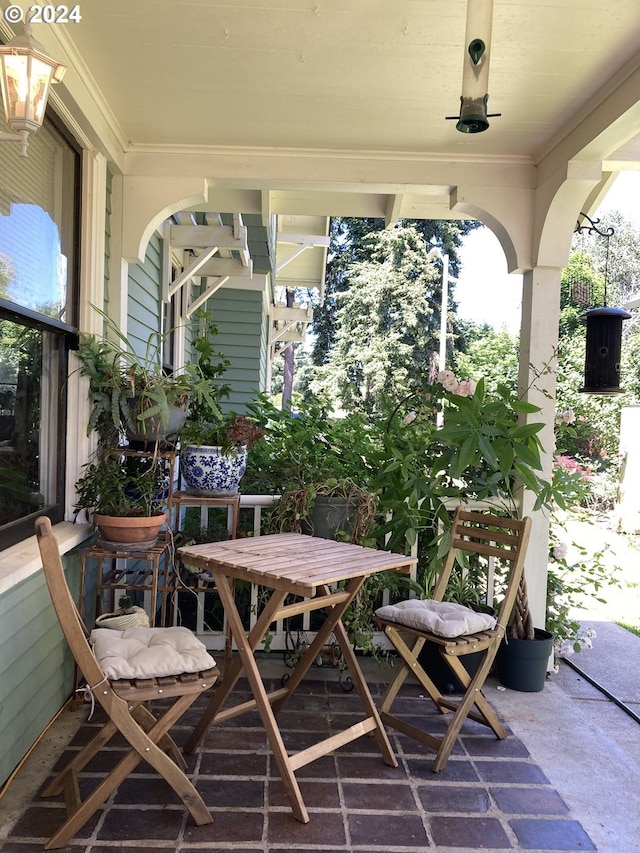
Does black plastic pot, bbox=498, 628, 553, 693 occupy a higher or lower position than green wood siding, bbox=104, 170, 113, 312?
lower

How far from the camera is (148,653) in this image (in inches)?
76.4

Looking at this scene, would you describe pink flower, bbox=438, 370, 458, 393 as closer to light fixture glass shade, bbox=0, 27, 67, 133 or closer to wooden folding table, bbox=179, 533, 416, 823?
wooden folding table, bbox=179, 533, 416, 823

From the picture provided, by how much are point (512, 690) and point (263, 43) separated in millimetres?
2964

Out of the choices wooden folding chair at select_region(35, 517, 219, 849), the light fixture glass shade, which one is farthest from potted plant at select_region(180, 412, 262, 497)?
the light fixture glass shade

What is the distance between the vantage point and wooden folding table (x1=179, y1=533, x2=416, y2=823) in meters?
2.04

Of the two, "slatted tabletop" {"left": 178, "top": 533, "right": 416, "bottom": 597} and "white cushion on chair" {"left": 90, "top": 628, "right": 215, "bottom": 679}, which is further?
"slatted tabletop" {"left": 178, "top": 533, "right": 416, "bottom": 597}

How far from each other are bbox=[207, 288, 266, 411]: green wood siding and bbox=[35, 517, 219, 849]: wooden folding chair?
595 centimetres

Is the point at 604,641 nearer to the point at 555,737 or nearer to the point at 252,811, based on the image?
the point at 555,737

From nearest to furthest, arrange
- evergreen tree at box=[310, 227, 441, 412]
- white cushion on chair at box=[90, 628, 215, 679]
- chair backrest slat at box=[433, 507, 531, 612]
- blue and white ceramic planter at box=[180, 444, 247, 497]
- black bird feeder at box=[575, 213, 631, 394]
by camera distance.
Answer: white cushion on chair at box=[90, 628, 215, 679] < chair backrest slat at box=[433, 507, 531, 612] < blue and white ceramic planter at box=[180, 444, 247, 497] < black bird feeder at box=[575, 213, 631, 394] < evergreen tree at box=[310, 227, 441, 412]

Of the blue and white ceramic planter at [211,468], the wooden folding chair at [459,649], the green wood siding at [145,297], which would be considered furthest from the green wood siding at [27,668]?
the green wood siding at [145,297]

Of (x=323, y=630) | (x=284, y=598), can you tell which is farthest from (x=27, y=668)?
(x=323, y=630)

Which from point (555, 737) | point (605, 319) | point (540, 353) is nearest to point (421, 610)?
point (555, 737)

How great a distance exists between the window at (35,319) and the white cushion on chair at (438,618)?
143cm

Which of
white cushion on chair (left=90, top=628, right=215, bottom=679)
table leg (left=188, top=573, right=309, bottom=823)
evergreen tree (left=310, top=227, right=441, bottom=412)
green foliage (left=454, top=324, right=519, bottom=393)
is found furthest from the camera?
evergreen tree (left=310, top=227, right=441, bottom=412)
